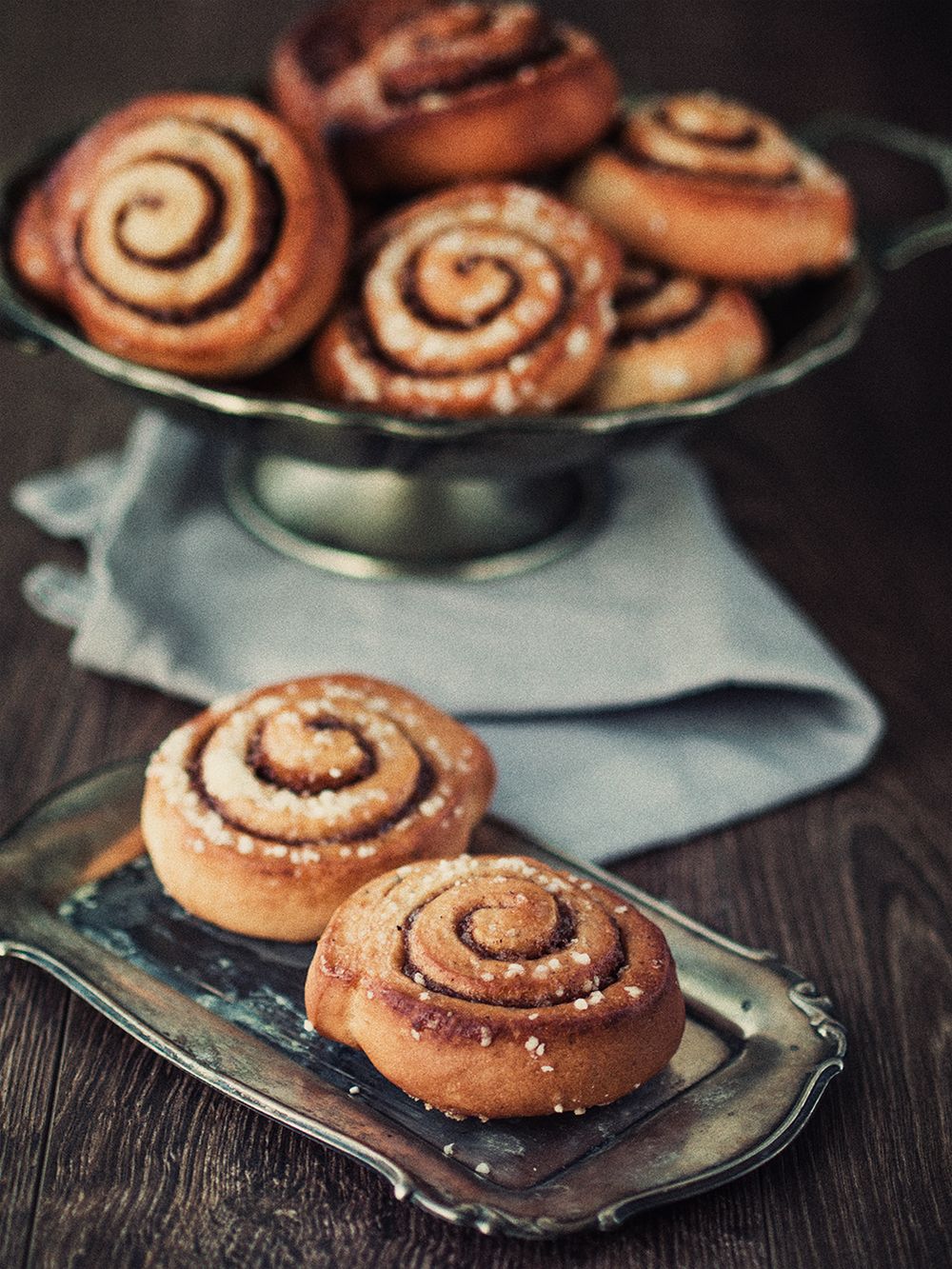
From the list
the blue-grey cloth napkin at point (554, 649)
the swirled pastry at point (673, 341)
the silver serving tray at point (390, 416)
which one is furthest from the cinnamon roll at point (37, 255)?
the swirled pastry at point (673, 341)

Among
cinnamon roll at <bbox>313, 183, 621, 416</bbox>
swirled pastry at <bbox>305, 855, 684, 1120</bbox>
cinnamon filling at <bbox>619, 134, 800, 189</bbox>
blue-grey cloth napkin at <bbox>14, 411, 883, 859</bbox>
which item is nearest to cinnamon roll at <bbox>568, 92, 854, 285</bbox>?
cinnamon filling at <bbox>619, 134, 800, 189</bbox>

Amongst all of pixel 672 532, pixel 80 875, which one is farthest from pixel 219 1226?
pixel 672 532

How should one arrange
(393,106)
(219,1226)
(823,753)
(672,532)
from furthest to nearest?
(672,532), (393,106), (823,753), (219,1226)

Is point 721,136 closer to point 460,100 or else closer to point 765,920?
point 460,100

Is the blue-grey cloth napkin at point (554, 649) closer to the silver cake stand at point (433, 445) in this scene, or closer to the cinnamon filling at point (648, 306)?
the silver cake stand at point (433, 445)

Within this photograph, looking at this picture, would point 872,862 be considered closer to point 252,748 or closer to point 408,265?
point 252,748

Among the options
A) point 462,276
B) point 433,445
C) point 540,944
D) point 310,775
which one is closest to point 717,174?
point 462,276

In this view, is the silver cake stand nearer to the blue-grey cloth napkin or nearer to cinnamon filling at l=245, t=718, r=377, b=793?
the blue-grey cloth napkin
